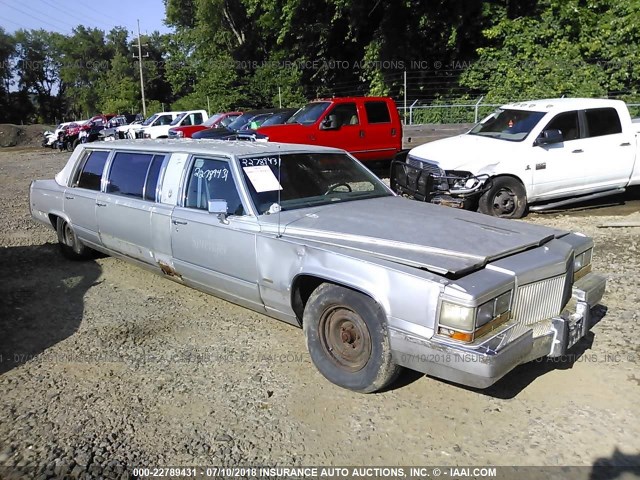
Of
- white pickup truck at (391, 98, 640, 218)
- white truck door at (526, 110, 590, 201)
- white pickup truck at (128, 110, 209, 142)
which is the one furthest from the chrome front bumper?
white pickup truck at (128, 110, 209, 142)

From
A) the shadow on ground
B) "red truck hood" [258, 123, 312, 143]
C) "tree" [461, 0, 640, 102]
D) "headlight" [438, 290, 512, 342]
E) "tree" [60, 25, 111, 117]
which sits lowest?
the shadow on ground

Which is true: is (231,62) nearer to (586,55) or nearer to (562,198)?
(586,55)

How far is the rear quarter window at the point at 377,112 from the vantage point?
13.0m

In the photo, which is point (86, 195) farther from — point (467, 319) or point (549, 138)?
point (549, 138)

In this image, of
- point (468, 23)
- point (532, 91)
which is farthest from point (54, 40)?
point (532, 91)

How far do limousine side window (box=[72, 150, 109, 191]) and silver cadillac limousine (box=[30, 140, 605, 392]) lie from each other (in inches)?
17.7

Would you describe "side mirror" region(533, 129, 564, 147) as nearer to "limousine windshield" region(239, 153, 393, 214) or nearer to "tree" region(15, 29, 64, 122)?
"limousine windshield" region(239, 153, 393, 214)

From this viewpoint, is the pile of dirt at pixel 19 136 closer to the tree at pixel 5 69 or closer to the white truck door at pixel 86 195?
Answer: the tree at pixel 5 69

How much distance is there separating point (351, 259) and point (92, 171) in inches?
160

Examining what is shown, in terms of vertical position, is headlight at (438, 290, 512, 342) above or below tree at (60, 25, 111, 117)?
below

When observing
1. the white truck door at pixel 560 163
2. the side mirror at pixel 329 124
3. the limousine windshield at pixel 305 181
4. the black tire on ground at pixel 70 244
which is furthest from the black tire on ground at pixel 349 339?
the side mirror at pixel 329 124

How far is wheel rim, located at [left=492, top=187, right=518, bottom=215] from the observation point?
26.9ft

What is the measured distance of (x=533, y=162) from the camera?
812cm

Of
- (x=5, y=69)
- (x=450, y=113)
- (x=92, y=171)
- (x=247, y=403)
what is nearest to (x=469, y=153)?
(x=92, y=171)
